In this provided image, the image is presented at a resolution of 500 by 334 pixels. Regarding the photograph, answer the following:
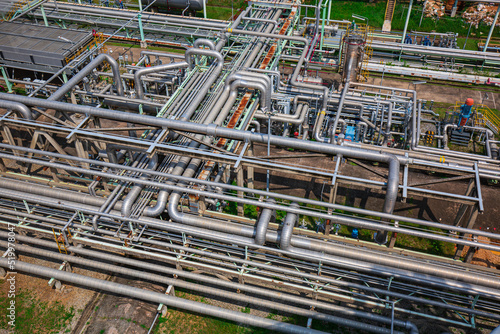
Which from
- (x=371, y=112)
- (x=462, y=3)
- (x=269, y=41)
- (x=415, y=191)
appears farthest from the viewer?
(x=462, y=3)

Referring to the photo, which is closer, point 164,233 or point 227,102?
point 164,233

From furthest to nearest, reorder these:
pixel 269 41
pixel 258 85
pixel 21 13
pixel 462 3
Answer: pixel 462 3 → pixel 21 13 → pixel 269 41 → pixel 258 85

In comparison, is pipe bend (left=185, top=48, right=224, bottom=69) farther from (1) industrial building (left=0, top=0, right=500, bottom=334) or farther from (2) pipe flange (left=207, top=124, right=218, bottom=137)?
(2) pipe flange (left=207, top=124, right=218, bottom=137)

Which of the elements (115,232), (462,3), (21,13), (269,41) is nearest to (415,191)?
(115,232)

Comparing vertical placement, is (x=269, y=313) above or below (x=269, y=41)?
below

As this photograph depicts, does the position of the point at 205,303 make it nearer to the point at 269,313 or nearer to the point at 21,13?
Answer: the point at 269,313

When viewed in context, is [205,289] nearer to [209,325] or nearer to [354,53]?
[209,325]
